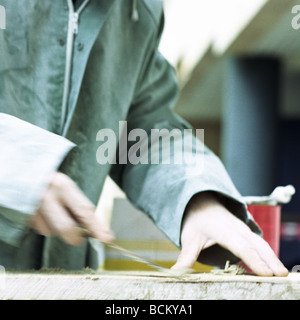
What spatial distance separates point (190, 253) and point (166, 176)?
0.56 feet

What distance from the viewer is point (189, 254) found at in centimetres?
80

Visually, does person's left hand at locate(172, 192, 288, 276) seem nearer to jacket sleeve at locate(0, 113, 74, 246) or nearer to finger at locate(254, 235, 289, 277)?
finger at locate(254, 235, 289, 277)

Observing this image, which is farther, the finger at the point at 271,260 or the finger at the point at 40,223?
the finger at the point at 271,260

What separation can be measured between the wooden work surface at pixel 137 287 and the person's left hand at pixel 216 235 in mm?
103

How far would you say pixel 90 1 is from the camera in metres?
0.89

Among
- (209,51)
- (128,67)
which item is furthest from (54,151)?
(209,51)

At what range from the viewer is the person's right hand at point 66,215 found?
585 millimetres

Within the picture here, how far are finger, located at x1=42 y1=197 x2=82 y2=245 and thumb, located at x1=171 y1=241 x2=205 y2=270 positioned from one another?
239 mm

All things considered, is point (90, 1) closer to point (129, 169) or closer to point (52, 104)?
point (52, 104)

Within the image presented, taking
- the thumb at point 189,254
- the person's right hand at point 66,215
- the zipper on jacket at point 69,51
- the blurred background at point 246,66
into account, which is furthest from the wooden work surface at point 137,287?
the blurred background at point 246,66

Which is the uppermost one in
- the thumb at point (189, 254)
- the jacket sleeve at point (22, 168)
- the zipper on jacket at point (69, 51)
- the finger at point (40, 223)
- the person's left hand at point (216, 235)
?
the zipper on jacket at point (69, 51)

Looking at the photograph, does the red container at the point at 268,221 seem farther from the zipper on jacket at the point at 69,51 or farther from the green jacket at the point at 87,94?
the zipper on jacket at the point at 69,51

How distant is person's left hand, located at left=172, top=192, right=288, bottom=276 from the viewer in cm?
75

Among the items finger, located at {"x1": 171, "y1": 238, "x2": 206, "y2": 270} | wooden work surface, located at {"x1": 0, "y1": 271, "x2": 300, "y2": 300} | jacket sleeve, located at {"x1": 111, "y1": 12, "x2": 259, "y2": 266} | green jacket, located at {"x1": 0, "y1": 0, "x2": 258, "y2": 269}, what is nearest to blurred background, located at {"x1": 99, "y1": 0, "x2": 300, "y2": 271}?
jacket sleeve, located at {"x1": 111, "y1": 12, "x2": 259, "y2": 266}
